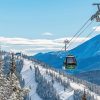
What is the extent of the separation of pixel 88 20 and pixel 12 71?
17.6 metres

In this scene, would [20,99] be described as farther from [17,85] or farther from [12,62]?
[12,62]

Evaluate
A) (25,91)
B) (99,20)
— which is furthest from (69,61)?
(99,20)

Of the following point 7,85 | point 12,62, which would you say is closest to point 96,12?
point 7,85

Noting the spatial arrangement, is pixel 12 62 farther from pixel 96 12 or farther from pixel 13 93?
pixel 96 12

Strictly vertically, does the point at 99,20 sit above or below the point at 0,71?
above

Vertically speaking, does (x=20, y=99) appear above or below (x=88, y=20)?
below

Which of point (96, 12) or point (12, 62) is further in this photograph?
point (12, 62)

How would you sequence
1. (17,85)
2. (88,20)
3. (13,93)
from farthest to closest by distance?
(17,85) → (13,93) → (88,20)

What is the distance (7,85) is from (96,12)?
15759 millimetres

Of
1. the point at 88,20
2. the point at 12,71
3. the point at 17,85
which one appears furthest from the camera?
the point at 12,71

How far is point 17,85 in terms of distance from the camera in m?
43.0

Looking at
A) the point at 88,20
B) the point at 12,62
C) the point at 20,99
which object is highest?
the point at 88,20

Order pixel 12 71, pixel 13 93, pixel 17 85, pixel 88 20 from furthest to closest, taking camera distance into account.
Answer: pixel 12 71 → pixel 17 85 → pixel 13 93 → pixel 88 20

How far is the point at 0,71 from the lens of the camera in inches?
1759
